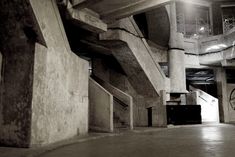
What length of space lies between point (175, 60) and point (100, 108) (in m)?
5.75

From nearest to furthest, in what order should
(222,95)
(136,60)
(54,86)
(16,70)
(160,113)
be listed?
(16,70)
(54,86)
(136,60)
(160,113)
(222,95)

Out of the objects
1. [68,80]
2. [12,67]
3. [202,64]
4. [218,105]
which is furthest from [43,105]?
[218,105]

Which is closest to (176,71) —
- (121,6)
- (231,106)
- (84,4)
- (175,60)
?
(175,60)

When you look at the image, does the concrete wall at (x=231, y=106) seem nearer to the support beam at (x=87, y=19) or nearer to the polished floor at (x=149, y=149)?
the polished floor at (x=149, y=149)

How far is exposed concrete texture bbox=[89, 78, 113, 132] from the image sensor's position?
696cm

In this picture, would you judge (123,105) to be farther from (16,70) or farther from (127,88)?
(16,70)

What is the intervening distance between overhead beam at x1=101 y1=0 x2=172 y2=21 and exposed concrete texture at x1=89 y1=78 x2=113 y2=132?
2.17 m

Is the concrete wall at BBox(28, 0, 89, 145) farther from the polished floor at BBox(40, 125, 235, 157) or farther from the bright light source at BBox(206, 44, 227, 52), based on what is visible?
the bright light source at BBox(206, 44, 227, 52)

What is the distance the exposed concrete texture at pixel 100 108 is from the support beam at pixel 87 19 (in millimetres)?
1777

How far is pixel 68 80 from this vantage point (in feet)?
18.4

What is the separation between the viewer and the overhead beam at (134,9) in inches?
248

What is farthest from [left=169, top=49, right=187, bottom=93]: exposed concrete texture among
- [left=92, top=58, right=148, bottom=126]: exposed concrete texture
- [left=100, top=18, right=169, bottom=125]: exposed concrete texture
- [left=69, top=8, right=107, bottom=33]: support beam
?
[left=69, top=8, right=107, bottom=33]: support beam

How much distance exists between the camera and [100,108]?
7.18 meters

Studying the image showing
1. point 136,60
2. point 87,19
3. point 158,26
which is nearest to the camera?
point 87,19
